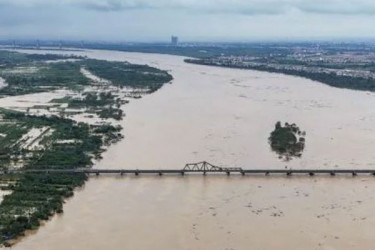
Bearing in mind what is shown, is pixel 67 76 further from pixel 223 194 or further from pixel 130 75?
pixel 223 194

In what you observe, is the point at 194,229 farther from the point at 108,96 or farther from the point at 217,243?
the point at 108,96

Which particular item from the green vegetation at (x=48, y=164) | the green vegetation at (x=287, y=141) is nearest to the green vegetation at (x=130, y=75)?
the green vegetation at (x=48, y=164)

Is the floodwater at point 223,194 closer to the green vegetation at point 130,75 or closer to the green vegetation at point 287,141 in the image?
the green vegetation at point 287,141

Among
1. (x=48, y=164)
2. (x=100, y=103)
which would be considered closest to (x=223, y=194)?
(x=48, y=164)

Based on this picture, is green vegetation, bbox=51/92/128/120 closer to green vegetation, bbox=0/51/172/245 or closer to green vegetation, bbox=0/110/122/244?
green vegetation, bbox=0/51/172/245

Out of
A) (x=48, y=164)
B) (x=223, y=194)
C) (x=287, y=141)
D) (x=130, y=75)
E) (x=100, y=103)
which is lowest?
(x=223, y=194)

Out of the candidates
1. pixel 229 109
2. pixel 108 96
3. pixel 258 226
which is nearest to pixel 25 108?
pixel 108 96
